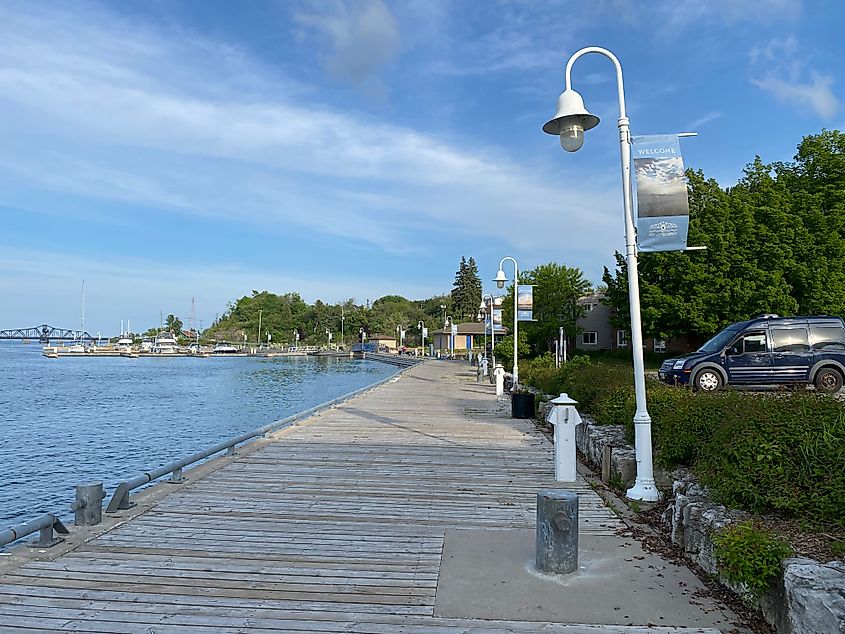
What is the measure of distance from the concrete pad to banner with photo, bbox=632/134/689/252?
3383 millimetres

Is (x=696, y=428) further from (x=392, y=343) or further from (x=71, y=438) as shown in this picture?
(x=392, y=343)

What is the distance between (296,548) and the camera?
19.2ft

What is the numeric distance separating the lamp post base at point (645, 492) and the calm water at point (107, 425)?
9.71 metres

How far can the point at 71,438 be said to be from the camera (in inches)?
854

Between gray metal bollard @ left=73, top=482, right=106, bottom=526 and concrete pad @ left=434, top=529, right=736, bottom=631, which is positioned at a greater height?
gray metal bollard @ left=73, top=482, right=106, bottom=526

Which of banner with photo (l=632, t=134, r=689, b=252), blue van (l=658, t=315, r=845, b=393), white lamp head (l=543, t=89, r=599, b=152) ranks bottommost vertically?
blue van (l=658, t=315, r=845, b=393)

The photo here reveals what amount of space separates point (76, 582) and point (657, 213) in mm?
6599

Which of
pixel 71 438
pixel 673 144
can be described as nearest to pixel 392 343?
pixel 71 438

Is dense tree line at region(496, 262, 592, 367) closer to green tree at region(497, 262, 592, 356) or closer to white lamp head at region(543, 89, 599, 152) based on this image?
green tree at region(497, 262, 592, 356)

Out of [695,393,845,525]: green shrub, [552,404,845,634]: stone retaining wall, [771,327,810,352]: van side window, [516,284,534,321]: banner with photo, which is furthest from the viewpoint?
[516,284,534,321]: banner with photo

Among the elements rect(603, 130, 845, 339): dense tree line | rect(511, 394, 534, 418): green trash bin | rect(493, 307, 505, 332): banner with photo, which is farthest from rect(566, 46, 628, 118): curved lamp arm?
rect(603, 130, 845, 339): dense tree line

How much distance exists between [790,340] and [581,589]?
46.4 feet

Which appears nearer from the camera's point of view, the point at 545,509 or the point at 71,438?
the point at 545,509

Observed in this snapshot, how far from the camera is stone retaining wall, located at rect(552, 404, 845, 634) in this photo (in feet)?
11.1
